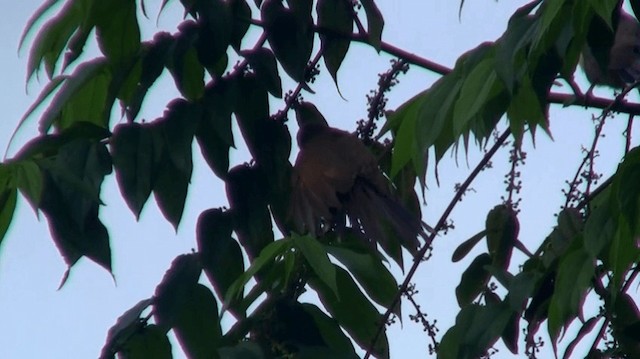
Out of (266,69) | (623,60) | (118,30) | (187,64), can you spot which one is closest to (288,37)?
(266,69)

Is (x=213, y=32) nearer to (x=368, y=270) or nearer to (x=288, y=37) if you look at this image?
(x=288, y=37)

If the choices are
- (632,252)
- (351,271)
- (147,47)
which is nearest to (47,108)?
(147,47)

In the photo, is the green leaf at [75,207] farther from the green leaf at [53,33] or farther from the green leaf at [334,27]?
the green leaf at [334,27]

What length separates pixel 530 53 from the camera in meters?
1.59

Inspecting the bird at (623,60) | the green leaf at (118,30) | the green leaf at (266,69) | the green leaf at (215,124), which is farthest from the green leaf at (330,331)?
the bird at (623,60)

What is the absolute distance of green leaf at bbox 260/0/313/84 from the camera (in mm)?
1938

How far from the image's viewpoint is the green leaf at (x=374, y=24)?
208cm

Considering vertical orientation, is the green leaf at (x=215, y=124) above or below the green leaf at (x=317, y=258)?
above

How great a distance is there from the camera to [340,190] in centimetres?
213

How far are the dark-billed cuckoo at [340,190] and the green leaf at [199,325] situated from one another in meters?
0.29

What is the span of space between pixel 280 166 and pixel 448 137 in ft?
1.02

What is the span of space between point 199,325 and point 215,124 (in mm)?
344

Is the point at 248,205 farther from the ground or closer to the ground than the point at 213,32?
closer to the ground

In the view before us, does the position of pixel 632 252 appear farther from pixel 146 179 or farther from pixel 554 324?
pixel 146 179
